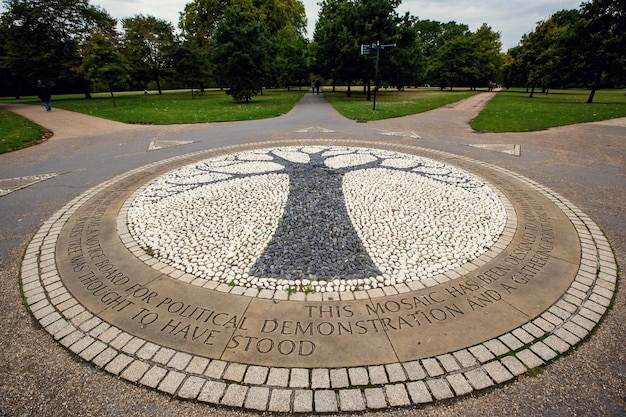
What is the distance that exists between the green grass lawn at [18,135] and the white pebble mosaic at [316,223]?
8305 millimetres

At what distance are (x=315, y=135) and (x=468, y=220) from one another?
30.1ft

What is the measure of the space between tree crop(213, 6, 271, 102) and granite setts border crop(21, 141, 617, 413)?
26.4 m

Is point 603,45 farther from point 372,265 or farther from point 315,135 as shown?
point 372,265

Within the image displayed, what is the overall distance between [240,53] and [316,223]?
82.1 ft

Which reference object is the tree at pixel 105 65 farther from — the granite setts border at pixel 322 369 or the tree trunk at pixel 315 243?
the granite setts border at pixel 322 369

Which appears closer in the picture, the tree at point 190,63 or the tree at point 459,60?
the tree at point 190,63

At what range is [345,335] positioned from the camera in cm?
316

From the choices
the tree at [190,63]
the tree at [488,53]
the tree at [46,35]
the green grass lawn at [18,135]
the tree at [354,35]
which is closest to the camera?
the green grass lawn at [18,135]

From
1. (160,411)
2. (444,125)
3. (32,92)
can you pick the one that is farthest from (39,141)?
(32,92)

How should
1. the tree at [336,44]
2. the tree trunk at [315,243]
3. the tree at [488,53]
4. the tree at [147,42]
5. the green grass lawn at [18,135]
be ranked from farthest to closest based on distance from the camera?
the tree at [488,53]
the tree at [147,42]
the tree at [336,44]
the green grass lawn at [18,135]
the tree trunk at [315,243]

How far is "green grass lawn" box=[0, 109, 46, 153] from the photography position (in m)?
11.8

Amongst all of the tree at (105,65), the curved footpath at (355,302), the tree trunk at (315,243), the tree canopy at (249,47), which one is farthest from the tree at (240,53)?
the tree trunk at (315,243)

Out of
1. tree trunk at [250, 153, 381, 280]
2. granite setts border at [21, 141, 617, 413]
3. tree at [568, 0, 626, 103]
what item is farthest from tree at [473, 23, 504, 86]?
granite setts border at [21, 141, 617, 413]

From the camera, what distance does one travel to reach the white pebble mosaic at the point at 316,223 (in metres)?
4.30
